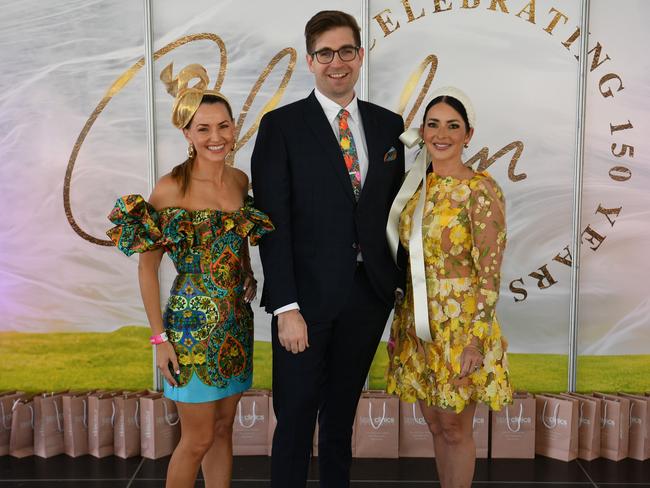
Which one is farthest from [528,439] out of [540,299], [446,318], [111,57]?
[111,57]

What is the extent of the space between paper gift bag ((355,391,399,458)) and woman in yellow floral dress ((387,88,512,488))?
100 cm

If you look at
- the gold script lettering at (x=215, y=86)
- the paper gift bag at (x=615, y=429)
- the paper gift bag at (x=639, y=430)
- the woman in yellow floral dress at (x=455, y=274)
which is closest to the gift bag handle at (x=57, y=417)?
the gold script lettering at (x=215, y=86)

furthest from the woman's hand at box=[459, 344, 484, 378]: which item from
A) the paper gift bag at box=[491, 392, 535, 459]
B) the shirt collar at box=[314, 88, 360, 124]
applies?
the paper gift bag at box=[491, 392, 535, 459]

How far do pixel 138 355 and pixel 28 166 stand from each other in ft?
4.11

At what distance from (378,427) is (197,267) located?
161 cm

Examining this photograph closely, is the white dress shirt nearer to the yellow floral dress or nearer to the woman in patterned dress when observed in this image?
the yellow floral dress

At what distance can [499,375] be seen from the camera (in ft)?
6.89

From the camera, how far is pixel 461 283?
208 centimetres

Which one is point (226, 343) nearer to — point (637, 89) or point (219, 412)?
point (219, 412)

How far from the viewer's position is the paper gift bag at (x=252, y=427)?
10.6ft

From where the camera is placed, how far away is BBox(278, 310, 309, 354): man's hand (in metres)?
2.01

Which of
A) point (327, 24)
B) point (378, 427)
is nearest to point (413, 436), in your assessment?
point (378, 427)

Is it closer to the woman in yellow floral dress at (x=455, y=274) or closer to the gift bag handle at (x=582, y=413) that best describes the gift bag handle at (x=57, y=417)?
the woman in yellow floral dress at (x=455, y=274)

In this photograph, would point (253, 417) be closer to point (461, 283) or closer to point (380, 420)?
point (380, 420)
